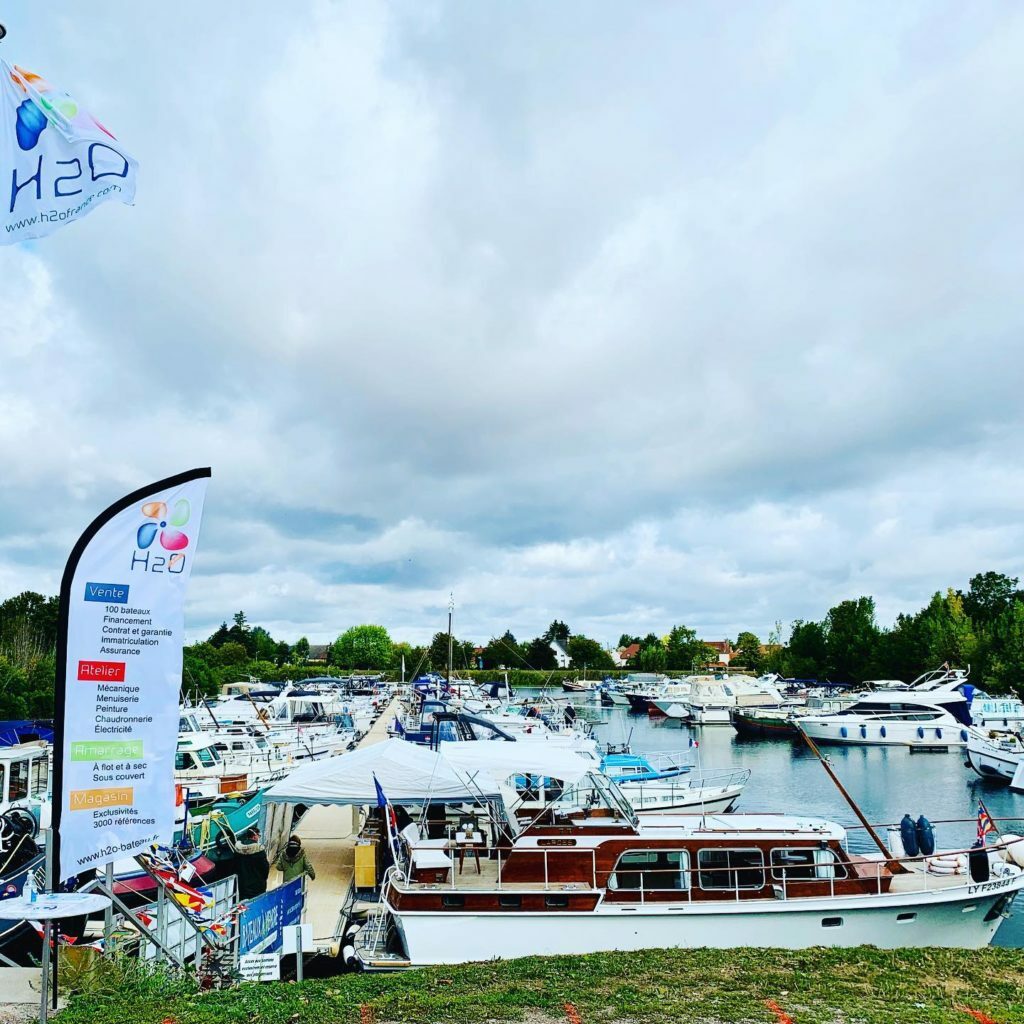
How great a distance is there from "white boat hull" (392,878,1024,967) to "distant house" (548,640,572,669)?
153 m

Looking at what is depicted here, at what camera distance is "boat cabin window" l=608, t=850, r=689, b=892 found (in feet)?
52.2

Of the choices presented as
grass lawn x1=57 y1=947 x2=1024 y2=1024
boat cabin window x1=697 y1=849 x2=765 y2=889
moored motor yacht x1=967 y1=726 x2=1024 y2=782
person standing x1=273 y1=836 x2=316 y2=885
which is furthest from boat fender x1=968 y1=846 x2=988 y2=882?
moored motor yacht x1=967 y1=726 x2=1024 y2=782

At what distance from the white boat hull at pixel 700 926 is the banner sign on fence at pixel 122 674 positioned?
7305 millimetres

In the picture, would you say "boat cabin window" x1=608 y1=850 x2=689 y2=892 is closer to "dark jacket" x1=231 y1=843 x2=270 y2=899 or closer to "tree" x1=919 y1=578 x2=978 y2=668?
"dark jacket" x1=231 y1=843 x2=270 y2=899

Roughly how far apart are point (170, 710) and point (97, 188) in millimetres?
6003

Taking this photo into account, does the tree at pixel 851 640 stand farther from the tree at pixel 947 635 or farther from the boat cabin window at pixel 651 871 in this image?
the boat cabin window at pixel 651 871

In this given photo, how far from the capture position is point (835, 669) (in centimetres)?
12231

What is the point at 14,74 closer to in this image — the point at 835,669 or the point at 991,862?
the point at 991,862

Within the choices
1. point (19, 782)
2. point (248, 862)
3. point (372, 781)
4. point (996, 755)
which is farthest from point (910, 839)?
point (996, 755)

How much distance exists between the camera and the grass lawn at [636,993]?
9.20m

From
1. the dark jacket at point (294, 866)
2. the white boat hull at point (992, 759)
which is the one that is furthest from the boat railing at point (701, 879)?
the white boat hull at point (992, 759)

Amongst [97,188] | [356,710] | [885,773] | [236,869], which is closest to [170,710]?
[97,188]

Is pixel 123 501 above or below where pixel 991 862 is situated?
above

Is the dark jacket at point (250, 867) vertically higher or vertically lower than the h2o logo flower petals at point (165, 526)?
lower
